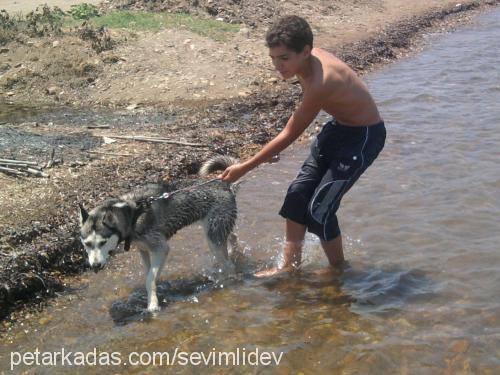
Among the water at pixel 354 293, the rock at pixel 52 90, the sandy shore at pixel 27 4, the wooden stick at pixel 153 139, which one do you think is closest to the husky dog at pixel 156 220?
the water at pixel 354 293

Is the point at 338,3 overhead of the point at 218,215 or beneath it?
overhead

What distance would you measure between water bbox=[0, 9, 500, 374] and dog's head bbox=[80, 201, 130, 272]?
68 cm

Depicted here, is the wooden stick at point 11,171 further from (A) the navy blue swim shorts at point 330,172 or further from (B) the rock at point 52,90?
(B) the rock at point 52,90

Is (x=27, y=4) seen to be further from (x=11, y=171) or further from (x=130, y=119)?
(x=11, y=171)

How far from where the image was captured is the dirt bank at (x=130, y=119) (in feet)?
Answer: 20.2

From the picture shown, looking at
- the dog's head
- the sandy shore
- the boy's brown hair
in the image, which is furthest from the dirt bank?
the sandy shore

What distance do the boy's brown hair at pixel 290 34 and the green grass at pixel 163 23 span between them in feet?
29.3

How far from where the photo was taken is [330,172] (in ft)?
17.5

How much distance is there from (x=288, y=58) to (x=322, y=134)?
926 millimetres

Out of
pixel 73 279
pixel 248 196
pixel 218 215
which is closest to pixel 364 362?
pixel 218 215

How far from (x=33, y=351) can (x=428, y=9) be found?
64.5 ft

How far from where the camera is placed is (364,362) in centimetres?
457

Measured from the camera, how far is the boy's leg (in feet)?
19.1

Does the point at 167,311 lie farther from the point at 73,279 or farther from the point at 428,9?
the point at 428,9
